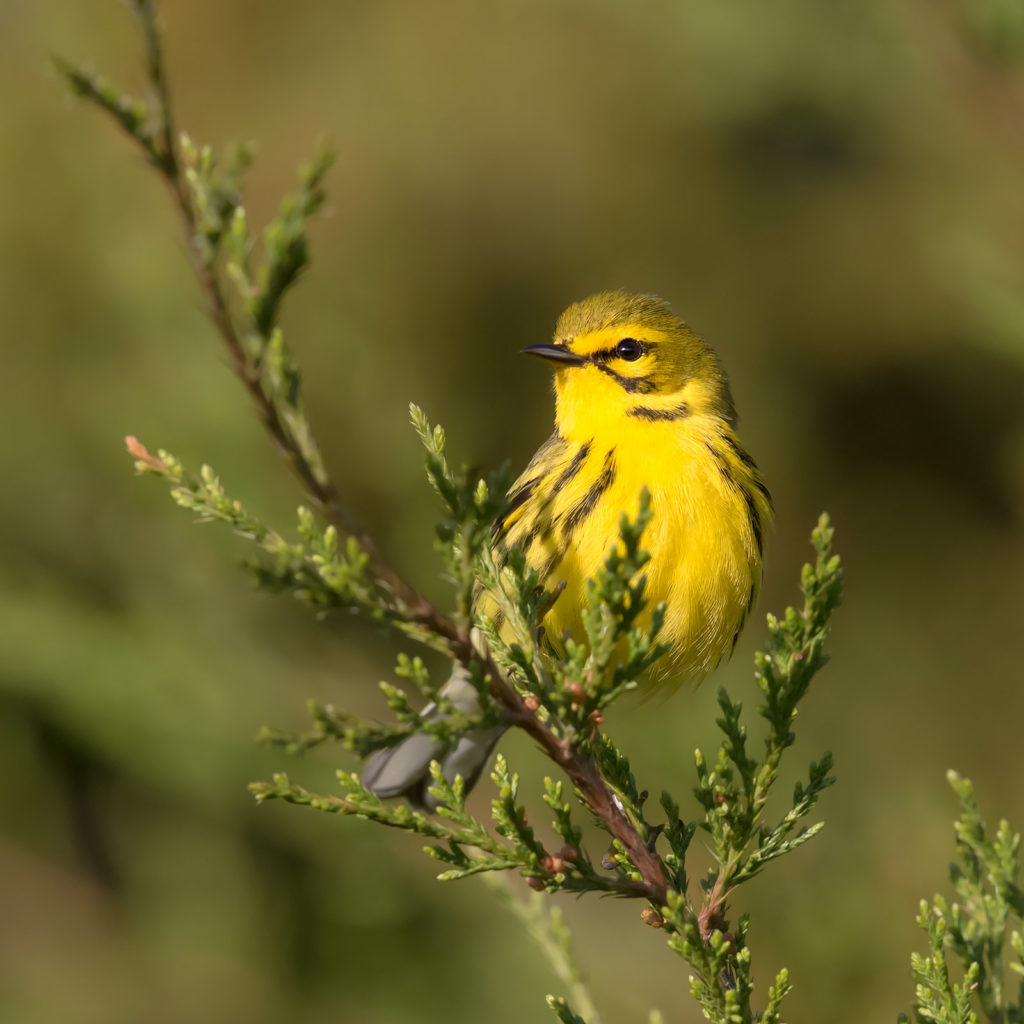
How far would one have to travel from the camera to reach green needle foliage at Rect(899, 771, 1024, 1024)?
2.05 metres

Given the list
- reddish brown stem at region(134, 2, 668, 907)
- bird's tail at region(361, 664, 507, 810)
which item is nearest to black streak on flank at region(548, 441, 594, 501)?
bird's tail at region(361, 664, 507, 810)

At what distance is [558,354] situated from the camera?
141 inches

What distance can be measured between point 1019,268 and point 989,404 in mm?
2907

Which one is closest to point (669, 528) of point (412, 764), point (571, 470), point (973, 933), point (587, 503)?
point (587, 503)

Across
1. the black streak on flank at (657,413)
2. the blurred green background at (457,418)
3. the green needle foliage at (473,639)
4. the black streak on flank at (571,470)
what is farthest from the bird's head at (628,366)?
the green needle foliage at (473,639)

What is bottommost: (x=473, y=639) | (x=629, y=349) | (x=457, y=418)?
(x=473, y=639)

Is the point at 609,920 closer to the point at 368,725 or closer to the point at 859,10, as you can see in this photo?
the point at 368,725

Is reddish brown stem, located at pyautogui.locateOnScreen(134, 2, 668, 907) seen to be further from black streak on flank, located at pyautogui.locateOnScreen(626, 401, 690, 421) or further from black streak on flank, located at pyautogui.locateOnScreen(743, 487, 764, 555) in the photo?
black streak on flank, located at pyautogui.locateOnScreen(626, 401, 690, 421)

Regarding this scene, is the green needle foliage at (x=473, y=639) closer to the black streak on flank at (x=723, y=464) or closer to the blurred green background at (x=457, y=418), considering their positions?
the black streak on flank at (x=723, y=464)

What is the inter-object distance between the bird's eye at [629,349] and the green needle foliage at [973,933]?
6.21ft

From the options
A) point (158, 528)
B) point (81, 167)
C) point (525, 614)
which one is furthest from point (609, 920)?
point (81, 167)

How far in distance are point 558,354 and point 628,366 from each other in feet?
0.89

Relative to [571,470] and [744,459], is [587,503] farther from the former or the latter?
[744,459]

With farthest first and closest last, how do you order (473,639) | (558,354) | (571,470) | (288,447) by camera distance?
1. (558,354)
2. (571,470)
3. (473,639)
4. (288,447)
